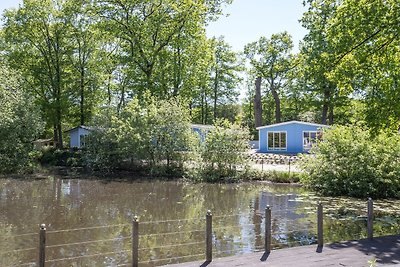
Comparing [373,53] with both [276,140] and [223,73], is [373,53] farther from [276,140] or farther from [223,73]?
[223,73]

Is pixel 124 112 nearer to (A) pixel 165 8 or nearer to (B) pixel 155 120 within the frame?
(B) pixel 155 120

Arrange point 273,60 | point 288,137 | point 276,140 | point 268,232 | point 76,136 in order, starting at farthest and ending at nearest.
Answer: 1. point 273,60
2. point 76,136
3. point 276,140
4. point 288,137
5. point 268,232

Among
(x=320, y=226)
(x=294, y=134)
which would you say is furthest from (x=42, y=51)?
(x=320, y=226)

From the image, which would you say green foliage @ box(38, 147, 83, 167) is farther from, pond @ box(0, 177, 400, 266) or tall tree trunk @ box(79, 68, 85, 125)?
pond @ box(0, 177, 400, 266)

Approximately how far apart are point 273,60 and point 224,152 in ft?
91.1

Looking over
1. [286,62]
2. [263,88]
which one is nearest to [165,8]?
[286,62]

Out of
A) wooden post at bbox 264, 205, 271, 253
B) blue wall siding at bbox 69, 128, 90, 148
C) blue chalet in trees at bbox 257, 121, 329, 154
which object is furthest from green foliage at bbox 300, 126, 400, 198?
blue wall siding at bbox 69, 128, 90, 148

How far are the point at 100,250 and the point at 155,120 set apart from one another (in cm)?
1744

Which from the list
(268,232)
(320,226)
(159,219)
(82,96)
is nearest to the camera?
(268,232)

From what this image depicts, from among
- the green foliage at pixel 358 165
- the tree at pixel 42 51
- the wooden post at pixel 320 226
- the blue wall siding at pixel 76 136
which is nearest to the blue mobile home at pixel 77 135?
the blue wall siding at pixel 76 136

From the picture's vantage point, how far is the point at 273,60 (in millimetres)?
49094

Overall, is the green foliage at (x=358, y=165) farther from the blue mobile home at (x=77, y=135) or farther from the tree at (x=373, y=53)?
the blue mobile home at (x=77, y=135)

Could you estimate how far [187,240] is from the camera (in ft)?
36.6

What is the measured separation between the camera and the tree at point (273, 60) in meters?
48.4
